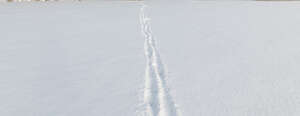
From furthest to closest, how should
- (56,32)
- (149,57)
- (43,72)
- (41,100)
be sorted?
(56,32)
(149,57)
(43,72)
(41,100)

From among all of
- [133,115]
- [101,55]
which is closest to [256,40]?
[101,55]

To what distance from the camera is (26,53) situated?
8.04m

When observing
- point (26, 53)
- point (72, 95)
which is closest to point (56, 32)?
point (26, 53)

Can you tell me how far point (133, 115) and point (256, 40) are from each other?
7.41 metres

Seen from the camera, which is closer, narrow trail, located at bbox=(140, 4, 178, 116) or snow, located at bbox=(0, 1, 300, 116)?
narrow trail, located at bbox=(140, 4, 178, 116)

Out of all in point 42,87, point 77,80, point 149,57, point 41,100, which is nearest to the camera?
point 41,100

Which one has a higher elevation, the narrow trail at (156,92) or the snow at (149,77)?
the narrow trail at (156,92)

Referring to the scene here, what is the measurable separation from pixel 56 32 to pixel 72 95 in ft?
26.2

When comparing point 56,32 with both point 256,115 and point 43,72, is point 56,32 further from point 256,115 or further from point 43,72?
point 256,115

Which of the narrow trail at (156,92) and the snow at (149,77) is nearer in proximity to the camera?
the narrow trail at (156,92)

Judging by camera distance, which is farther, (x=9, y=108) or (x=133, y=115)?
(x=9, y=108)

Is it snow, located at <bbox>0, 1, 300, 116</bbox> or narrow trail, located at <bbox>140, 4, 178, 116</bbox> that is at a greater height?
narrow trail, located at <bbox>140, 4, 178, 116</bbox>

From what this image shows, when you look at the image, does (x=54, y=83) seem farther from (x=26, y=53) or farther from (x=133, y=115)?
(x=26, y=53)

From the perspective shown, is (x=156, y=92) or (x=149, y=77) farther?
(x=149, y=77)
